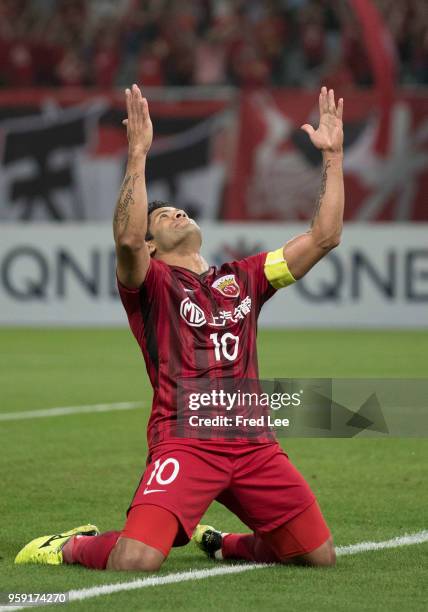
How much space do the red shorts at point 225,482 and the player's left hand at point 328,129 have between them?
4.47 feet

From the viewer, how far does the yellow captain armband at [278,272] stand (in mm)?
6461

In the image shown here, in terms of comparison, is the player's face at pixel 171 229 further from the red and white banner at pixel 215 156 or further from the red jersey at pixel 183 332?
the red and white banner at pixel 215 156

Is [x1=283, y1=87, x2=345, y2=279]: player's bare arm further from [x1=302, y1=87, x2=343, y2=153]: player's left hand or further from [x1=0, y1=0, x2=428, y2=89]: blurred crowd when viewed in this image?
[x1=0, y1=0, x2=428, y2=89]: blurred crowd

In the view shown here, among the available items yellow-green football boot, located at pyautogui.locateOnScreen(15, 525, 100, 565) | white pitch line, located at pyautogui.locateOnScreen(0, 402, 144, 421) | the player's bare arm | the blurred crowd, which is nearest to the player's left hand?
the player's bare arm

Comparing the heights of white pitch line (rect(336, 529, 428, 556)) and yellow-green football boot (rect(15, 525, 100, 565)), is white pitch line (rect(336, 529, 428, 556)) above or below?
below

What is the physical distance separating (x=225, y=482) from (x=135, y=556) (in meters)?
0.50

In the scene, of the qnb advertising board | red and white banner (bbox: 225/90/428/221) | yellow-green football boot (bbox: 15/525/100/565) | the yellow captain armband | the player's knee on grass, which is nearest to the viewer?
the player's knee on grass

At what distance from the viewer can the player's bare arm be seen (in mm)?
6371

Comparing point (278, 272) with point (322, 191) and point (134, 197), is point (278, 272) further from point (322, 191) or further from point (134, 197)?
point (134, 197)

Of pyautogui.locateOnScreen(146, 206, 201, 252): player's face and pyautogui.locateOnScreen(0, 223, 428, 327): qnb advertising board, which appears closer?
pyautogui.locateOnScreen(146, 206, 201, 252): player's face

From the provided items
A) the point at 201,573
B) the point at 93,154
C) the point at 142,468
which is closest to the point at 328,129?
the point at 201,573

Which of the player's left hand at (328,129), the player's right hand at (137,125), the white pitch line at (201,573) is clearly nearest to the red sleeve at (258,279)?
the player's left hand at (328,129)

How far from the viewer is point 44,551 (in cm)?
626

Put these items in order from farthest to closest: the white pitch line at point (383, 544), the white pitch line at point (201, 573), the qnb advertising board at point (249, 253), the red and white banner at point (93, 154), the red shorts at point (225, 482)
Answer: the red and white banner at point (93, 154), the qnb advertising board at point (249, 253), the white pitch line at point (383, 544), the red shorts at point (225, 482), the white pitch line at point (201, 573)
